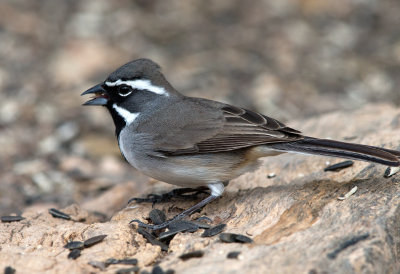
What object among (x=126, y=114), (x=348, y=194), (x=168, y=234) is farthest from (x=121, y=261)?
(x=348, y=194)

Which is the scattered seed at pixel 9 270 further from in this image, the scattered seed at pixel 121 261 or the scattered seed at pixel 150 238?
the scattered seed at pixel 150 238

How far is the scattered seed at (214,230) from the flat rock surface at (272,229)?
7 centimetres

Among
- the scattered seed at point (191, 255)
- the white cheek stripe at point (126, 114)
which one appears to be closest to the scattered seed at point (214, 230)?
the scattered seed at point (191, 255)

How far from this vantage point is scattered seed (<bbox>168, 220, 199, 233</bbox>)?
567 cm

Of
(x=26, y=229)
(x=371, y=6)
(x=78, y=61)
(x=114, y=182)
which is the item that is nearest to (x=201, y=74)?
(x=78, y=61)

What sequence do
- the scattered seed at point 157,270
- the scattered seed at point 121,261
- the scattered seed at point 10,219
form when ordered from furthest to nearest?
the scattered seed at point 10,219 → the scattered seed at point 121,261 → the scattered seed at point 157,270

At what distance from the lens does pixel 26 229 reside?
5992 mm

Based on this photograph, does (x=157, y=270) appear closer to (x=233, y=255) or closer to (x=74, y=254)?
(x=233, y=255)

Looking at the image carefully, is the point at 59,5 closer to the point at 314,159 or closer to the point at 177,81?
the point at 177,81

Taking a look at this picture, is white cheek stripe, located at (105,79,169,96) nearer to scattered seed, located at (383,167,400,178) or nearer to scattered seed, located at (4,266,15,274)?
scattered seed, located at (4,266,15,274)

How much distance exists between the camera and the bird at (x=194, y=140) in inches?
244

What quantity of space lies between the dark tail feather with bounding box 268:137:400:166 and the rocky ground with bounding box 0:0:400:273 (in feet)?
0.99

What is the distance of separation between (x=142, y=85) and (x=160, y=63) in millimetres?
6252

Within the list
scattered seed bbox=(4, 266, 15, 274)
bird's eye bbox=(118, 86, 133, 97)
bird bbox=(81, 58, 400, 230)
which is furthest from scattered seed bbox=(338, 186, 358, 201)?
scattered seed bbox=(4, 266, 15, 274)
